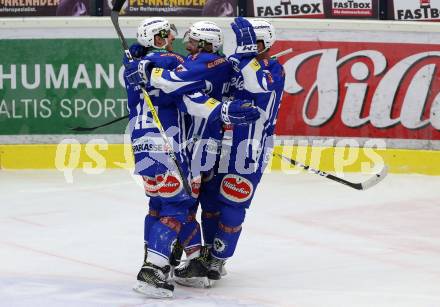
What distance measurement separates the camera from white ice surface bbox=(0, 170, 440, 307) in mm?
6312

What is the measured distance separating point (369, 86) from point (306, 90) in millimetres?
627

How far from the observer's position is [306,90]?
11273mm

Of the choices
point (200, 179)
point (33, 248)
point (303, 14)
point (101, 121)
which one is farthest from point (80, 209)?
point (303, 14)

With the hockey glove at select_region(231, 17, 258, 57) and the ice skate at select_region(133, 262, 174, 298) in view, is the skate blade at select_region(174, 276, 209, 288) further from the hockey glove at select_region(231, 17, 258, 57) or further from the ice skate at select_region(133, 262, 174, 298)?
the hockey glove at select_region(231, 17, 258, 57)

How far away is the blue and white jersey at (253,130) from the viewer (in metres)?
6.39

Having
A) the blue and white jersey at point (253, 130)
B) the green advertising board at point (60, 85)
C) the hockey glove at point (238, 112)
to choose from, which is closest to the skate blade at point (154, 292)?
the blue and white jersey at point (253, 130)

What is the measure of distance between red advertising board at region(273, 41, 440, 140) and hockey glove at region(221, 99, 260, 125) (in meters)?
5.17

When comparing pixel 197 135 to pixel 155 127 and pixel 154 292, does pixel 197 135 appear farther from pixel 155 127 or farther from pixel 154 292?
pixel 154 292

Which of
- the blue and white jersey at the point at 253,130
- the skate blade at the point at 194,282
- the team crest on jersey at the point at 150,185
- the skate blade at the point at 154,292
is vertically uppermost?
the blue and white jersey at the point at 253,130

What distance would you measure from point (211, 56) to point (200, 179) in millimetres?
706

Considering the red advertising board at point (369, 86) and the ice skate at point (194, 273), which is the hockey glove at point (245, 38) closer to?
the ice skate at point (194, 273)

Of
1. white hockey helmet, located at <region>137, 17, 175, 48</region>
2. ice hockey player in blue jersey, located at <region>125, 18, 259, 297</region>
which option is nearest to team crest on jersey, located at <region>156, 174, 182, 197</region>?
ice hockey player in blue jersey, located at <region>125, 18, 259, 297</region>

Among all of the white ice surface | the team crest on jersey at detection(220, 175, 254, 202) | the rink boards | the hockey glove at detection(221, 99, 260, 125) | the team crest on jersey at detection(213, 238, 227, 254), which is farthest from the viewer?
the rink boards

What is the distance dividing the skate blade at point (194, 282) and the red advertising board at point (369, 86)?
15.7ft
